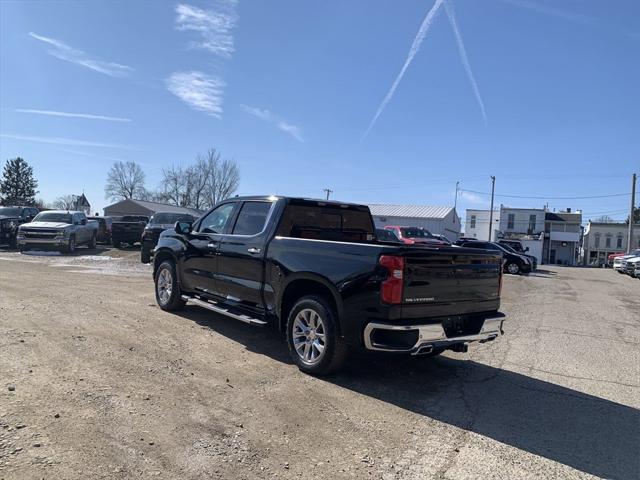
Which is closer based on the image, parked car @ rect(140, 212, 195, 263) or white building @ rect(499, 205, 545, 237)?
parked car @ rect(140, 212, 195, 263)

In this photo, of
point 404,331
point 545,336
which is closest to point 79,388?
point 404,331

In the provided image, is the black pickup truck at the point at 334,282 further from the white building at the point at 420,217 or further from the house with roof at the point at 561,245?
the house with roof at the point at 561,245

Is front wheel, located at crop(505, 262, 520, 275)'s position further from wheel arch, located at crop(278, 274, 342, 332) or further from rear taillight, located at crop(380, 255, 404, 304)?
rear taillight, located at crop(380, 255, 404, 304)

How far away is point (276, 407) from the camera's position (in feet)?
14.4

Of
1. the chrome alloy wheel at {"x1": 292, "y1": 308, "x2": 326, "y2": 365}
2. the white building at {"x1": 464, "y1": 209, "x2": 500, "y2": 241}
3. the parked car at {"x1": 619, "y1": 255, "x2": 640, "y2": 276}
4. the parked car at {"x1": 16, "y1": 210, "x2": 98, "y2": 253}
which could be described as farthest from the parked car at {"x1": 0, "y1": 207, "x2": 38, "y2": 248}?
the white building at {"x1": 464, "y1": 209, "x2": 500, "y2": 241}

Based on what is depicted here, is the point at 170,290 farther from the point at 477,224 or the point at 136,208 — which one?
the point at 477,224

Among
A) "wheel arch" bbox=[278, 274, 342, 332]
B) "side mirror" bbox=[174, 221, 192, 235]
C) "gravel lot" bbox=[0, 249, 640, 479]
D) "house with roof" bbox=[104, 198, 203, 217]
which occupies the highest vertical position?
"house with roof" bbox=[104, 198, 203, 217]

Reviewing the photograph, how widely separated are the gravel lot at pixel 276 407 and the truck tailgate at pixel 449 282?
2.90ft

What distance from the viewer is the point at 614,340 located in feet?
27.8

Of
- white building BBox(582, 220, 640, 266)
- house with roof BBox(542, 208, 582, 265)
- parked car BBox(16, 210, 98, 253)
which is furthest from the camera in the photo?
white building BBox(582, 220, 640, 266)

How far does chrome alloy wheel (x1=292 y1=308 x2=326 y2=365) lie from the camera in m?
5.28

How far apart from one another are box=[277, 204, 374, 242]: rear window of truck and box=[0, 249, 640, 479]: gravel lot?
5.08 feet

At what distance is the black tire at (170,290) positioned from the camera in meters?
8.15

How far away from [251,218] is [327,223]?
104 cm
